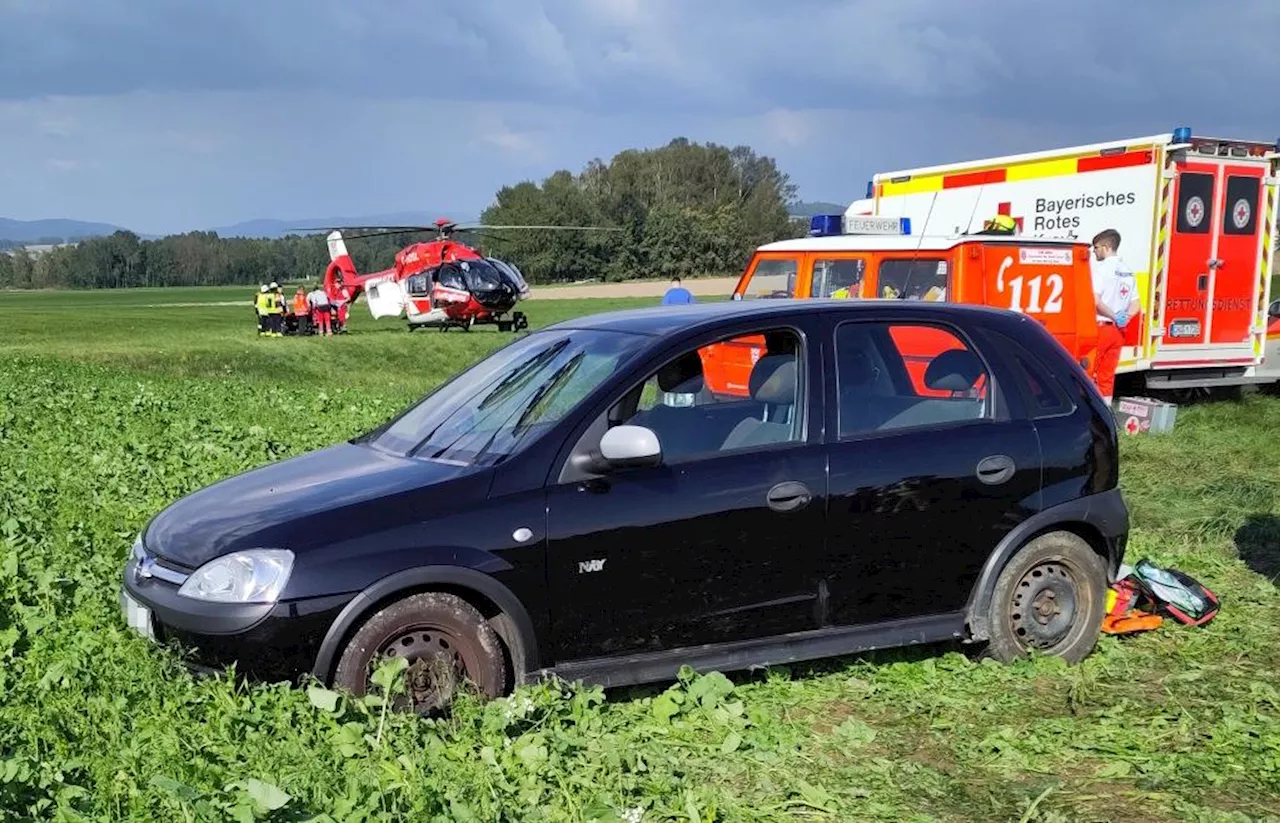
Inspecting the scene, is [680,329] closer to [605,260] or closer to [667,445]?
[667,445]

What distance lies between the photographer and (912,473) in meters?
5.09

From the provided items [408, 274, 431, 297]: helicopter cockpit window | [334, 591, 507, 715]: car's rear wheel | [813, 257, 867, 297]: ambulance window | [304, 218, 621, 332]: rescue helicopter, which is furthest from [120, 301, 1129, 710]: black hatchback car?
[408, 274, 431, 297]: helicopter cockpit window

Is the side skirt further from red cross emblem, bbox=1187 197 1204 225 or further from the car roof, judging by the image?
red cross emblem, bbox=1187 197 1204 225

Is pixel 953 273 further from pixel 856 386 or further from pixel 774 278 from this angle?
pixel 856 386

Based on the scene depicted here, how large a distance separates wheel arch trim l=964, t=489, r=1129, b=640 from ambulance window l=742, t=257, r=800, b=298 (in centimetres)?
598

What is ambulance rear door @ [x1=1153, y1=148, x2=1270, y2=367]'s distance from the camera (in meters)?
12.9

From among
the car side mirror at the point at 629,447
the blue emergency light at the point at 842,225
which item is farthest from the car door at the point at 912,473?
the blue emergency light at the point at 842,225

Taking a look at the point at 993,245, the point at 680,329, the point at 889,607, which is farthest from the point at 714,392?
the point at 993,245

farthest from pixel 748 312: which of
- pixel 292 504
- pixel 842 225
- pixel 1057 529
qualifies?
pixel 842 225

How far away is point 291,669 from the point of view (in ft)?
13.6

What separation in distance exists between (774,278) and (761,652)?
721 centimetres

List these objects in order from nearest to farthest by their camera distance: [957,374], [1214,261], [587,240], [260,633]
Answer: [260,633], [957,374], [1214,261], [587,240]

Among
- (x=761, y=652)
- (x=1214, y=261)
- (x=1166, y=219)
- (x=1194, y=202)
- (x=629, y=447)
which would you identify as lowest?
(x=761, y=652)

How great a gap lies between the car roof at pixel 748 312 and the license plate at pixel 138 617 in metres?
2.27
